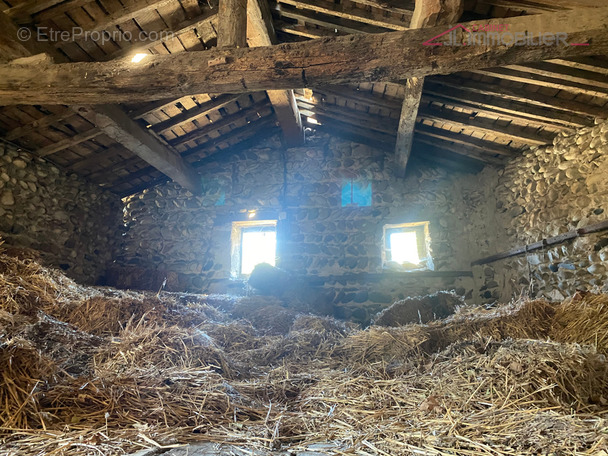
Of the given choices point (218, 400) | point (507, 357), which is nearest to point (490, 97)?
point (507, 357)

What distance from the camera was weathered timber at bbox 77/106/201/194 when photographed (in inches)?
142

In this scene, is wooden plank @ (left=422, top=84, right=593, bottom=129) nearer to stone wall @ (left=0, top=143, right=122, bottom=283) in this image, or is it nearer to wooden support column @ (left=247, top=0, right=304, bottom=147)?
wooden support column @ (left=247, top=0, right=304, bottom=147)

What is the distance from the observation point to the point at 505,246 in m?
4.55

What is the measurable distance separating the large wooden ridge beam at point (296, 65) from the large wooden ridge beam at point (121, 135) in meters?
0.41

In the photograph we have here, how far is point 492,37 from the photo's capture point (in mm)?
2178

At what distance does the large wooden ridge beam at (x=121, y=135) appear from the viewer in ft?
9.25

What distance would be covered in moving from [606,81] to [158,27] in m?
4.28

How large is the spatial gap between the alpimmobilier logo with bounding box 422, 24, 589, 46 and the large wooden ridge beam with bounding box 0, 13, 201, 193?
10.7ft

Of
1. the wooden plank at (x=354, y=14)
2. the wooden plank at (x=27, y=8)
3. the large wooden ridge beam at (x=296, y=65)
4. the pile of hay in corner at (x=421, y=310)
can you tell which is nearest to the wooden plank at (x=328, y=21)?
the wooden plank at (x=354, y=14)

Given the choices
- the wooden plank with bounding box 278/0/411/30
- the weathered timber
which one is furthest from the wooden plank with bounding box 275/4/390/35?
the weathered timber

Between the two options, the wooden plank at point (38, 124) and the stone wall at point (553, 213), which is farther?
the wooden plank at point (38, 124)

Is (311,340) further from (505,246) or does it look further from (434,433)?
(505,246)

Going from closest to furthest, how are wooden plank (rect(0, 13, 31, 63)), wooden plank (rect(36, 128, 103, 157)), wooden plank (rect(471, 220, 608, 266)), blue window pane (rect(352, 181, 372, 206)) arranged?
wooden plank (rect(0, 13, 31, 63))
wooden plank (rect(471, 220, 608, 266))
wooden plank (rect(36, 128, 103, 157))
blue window pane (rect(352, 181, 372, 206))

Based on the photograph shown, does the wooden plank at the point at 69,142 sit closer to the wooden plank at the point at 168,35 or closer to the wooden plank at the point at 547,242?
the wooden plank at the point at 168,35
